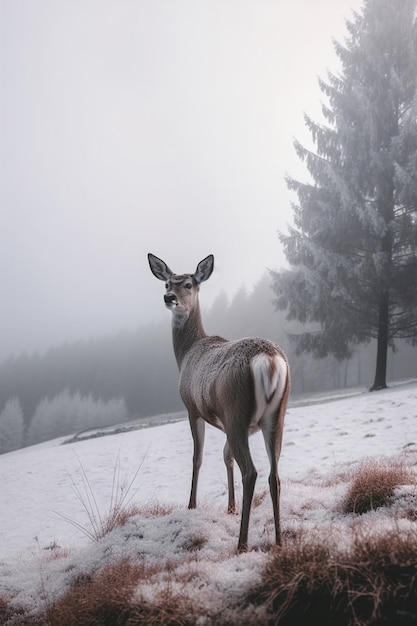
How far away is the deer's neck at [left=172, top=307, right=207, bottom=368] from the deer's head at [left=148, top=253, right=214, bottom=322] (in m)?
0.06

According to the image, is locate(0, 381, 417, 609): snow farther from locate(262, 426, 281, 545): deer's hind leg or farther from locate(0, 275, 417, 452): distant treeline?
Result: locate(0, 275, 417, 452): distant treeline

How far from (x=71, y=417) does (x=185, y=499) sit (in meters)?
66.9

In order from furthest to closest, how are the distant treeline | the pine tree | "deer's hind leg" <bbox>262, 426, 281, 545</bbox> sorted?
1. the distant treeline
2. the pine tree
3. "deer's hind leg" <bbox>262, 426, 281, 545</bbox>

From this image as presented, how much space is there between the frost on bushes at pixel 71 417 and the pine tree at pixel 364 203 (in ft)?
174

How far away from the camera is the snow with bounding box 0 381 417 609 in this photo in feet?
11.0

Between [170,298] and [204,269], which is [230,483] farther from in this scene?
[204,269]

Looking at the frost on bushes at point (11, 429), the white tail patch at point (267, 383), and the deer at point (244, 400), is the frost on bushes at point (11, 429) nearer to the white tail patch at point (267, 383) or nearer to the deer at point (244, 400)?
the deer at point (244, 400)

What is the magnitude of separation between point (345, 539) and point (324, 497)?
2.02 m

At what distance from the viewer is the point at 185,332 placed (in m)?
5.29

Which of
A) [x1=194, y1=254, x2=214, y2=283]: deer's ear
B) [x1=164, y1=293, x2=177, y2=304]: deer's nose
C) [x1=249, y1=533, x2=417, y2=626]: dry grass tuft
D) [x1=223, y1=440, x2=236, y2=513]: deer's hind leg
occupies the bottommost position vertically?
[x1=223, y1=440, x2=236, y2=513]: deer's hind leg

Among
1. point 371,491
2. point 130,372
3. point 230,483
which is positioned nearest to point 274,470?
point 371,491

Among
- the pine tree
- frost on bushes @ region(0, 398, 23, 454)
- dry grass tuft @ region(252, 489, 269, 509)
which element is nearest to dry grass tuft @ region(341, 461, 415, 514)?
dry grass tuft @ region(252, 489, 269, 509)

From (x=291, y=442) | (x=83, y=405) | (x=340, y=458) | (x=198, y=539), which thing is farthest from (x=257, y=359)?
(x=83, y=405)

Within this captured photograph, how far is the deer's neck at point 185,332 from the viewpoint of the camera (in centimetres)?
525
